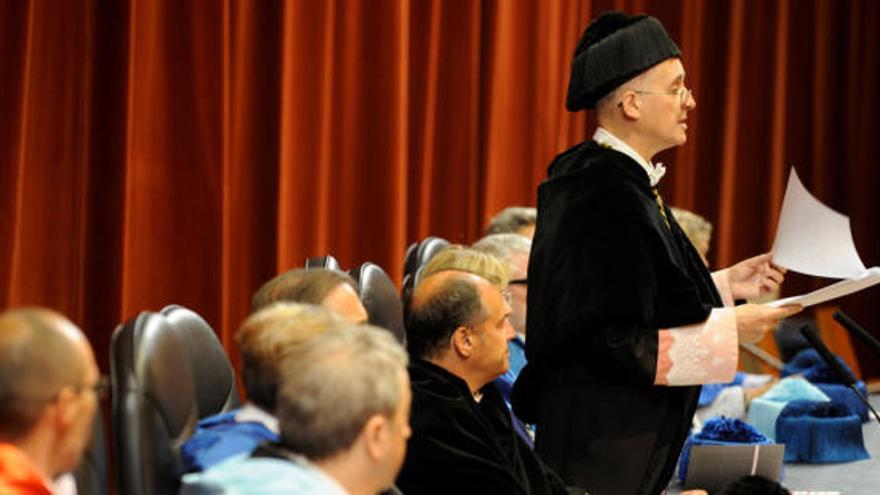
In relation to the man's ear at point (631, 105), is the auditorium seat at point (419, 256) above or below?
below

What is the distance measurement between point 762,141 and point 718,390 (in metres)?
2.63

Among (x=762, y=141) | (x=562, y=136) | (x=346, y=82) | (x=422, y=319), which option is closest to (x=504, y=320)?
(x=422, y=319)

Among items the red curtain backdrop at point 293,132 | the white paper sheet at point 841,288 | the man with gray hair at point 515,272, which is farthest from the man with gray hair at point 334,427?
the red curtain backdrop at point 293,132

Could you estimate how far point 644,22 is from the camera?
2816mm

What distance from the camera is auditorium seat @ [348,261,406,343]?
3.00 meters

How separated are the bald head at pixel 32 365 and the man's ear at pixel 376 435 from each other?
1.09 feet

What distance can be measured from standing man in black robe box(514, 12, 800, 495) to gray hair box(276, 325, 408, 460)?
0.96m

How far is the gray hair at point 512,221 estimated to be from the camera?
4254 mm

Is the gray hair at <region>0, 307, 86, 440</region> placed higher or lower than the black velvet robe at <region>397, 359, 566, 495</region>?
higher

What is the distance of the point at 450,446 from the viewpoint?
2.40m

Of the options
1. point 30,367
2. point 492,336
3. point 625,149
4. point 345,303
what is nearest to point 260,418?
point 30,367

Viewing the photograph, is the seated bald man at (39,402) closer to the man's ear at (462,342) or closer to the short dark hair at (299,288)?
the short dark hair at (299,288)

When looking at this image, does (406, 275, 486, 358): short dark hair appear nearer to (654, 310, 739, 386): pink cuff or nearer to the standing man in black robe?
the standing man in black robe

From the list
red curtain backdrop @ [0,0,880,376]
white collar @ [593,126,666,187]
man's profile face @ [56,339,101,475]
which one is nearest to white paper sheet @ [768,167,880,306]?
white collar @ [593,126,666,187]
